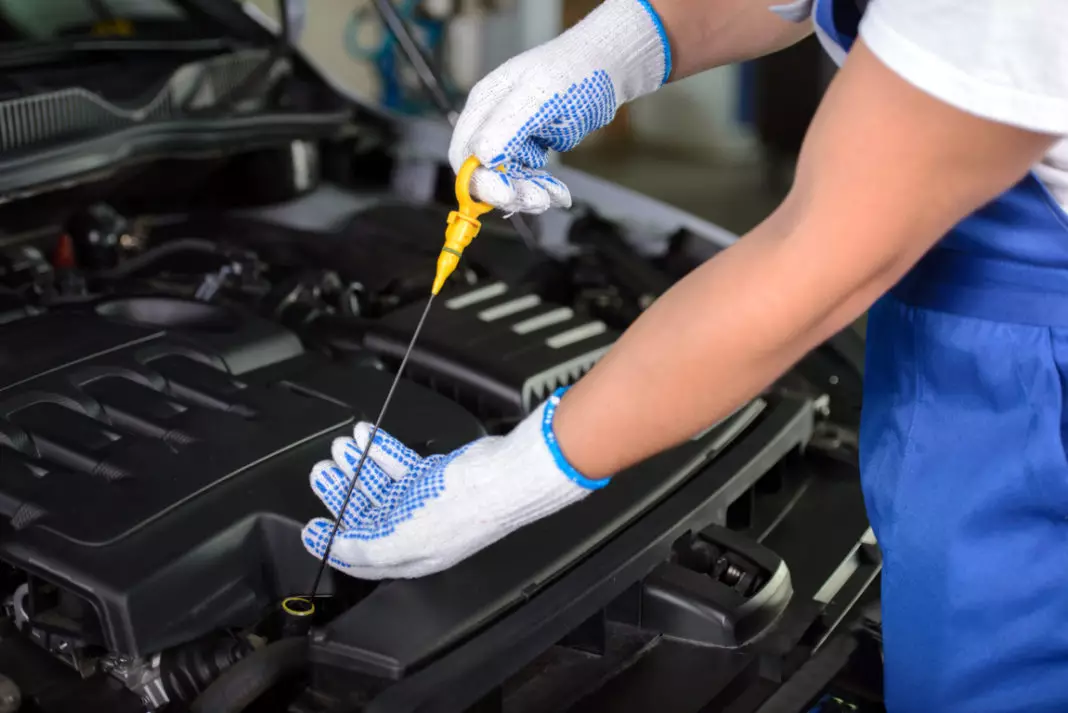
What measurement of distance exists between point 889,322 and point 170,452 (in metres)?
0.61

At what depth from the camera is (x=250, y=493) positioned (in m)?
0.96

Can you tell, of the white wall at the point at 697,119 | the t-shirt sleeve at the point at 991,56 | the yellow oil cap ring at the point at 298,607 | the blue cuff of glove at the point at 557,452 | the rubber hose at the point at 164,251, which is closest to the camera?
the t-shirt sleeve at the point at 991,56

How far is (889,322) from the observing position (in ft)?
3.03

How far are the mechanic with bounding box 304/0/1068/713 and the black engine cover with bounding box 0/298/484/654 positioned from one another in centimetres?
7

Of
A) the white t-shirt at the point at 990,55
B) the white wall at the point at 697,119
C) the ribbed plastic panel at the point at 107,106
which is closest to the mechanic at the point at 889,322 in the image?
the white t-shirt at the point at 990,55

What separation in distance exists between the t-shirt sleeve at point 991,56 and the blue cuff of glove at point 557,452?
12.6 inches

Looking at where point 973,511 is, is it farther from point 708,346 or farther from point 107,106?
point 107,106

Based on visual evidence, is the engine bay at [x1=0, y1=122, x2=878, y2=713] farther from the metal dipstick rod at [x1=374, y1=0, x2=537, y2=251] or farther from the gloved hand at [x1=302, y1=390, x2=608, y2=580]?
the metal dipstick rod at [x1=374, y1=0, x2=537, y2=251]

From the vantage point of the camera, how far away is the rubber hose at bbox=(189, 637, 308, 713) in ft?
2.69

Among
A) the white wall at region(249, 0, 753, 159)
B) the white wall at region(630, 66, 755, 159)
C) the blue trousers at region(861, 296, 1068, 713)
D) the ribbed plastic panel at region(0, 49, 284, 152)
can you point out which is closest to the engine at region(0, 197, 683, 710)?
the ribbed plastic panel at region(0, 49, 284, 152)

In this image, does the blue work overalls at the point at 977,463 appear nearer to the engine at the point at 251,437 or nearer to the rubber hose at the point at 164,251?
the engine at the point at 251,437

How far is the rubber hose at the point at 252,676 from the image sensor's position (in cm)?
82

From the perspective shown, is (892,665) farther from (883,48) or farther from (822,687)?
(883,48)

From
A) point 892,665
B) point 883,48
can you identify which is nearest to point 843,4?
point 883,48
